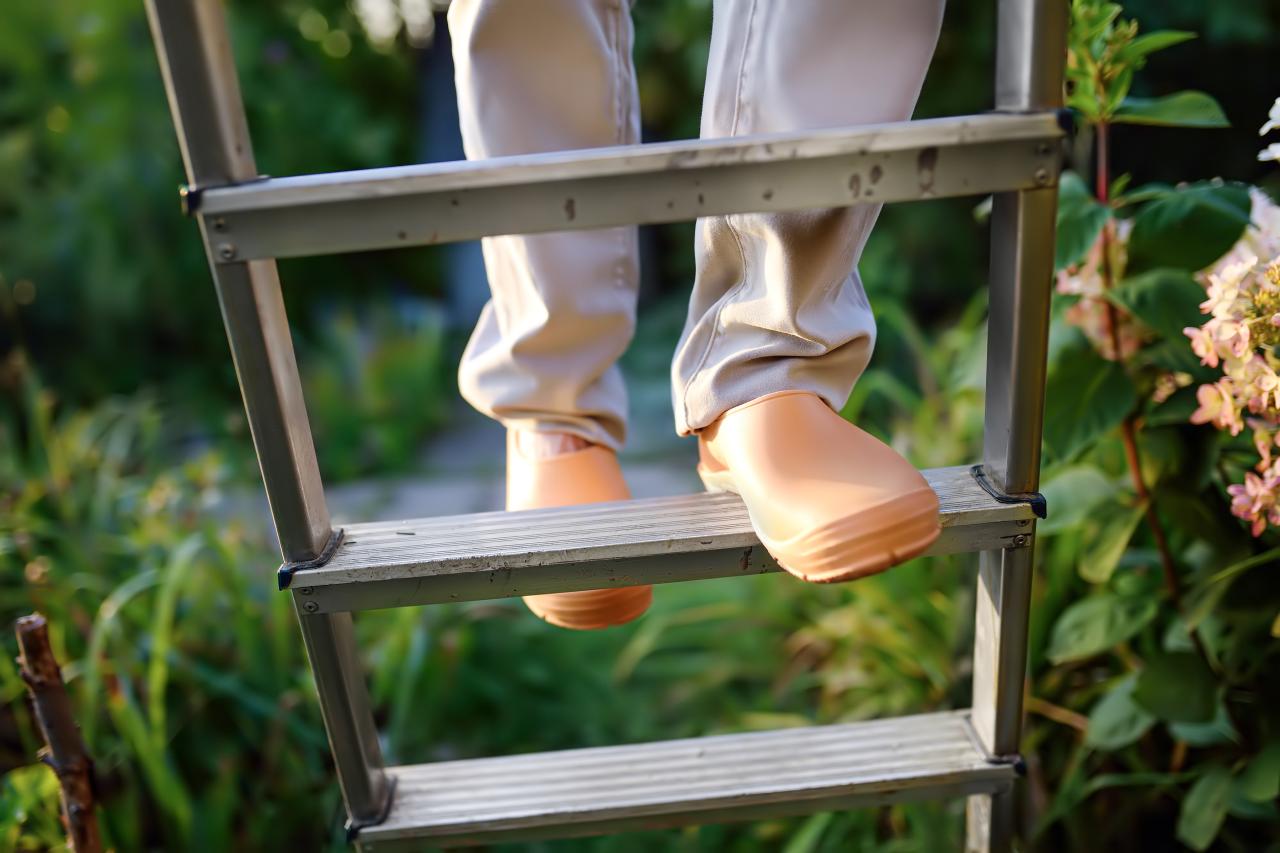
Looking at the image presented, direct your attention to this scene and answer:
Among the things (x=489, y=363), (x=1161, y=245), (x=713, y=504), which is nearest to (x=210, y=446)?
(x=489, y=363)

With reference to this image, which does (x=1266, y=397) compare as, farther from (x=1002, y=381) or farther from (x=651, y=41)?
(x=651, y=41)

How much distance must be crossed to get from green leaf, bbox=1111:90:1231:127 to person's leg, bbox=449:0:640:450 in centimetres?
51

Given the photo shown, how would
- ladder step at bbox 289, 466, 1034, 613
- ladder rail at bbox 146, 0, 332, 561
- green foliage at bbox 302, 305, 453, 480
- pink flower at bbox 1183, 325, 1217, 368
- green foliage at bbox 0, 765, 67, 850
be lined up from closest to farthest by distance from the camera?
ladder rail at bbox 146, 0, 332, 561 < ladder step at bbox 289, 466, 1034, 613 < pink flower at bbox 1183, 325, 1217, 368 < green foliage at bbox 0, 765, 67, 850 < green foliage at bbox 302, 305, 453, 480

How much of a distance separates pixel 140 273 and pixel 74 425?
97 centimetres

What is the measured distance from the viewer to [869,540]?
736 mm

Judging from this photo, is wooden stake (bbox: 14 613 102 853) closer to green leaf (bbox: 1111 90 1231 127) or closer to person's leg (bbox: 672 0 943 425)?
person's leg (bbox: 672 0 943 425)

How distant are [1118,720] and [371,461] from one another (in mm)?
1979

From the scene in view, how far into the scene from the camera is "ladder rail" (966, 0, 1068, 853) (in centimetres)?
72

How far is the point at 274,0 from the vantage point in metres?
3.19

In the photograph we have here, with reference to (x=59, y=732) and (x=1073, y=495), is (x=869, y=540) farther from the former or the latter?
(x=59, y=732)

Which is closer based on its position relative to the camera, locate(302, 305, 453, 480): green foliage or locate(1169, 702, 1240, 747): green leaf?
locate(1169, 702, 1240, 747): green leaf

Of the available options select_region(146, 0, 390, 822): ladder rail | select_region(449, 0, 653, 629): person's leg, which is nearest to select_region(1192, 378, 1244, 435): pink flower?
select_region(449, 0, 653, 629): person's leg

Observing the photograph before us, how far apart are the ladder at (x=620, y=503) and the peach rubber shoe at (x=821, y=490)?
0.07 meters

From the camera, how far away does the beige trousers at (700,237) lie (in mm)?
787
